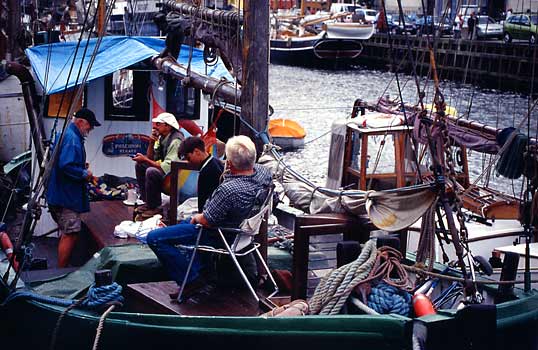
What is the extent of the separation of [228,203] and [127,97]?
5.58 metres

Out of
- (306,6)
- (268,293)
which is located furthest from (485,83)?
(268,293)

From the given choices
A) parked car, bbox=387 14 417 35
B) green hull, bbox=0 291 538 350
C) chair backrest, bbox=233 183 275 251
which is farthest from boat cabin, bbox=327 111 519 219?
parked car, bbox=387 14 417 35

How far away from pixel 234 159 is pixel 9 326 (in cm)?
222

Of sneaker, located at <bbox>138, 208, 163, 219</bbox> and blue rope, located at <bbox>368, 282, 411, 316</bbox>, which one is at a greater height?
blue rope, located at <bbox>368, 282, 411, 316</bbox>

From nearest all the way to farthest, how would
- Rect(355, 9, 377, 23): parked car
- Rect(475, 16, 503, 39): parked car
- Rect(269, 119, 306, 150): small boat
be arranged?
Rect(269, 119, 306, 150): small boat → Rect(475, 16, 503, 39): parked car → Rect(355, 9, 377, 23): parked car

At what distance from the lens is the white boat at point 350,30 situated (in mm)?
53281

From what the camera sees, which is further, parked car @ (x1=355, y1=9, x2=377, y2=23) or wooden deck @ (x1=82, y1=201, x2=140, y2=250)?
parked car @ (x1=355, y1=9, x2=377, y2=23)

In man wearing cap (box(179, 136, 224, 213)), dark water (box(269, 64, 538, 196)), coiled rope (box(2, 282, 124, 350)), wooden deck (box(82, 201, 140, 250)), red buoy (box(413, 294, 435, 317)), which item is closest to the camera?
red buoy (box(413, 294, 435, 317))

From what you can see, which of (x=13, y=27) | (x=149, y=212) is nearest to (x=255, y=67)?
(x=149, y=212)

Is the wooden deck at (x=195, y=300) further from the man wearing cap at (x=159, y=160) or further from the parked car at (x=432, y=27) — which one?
the parked car at (x=432, y=27)

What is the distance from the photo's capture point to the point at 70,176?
838 cm

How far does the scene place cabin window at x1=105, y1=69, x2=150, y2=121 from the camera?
11.2 meters

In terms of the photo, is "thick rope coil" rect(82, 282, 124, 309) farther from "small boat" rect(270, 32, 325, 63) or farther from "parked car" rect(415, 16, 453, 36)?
"small boat" rect(270, 32, 325, 63)

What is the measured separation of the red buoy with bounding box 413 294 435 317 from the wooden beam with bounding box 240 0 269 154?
277 centimetres
